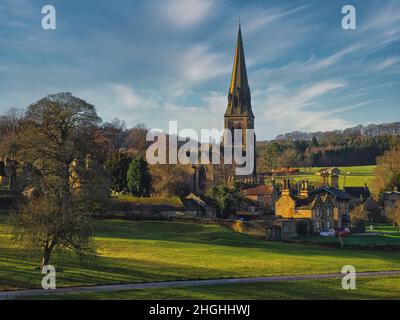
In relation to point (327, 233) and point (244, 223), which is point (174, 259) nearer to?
point (244, 223)

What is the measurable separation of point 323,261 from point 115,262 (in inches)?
559

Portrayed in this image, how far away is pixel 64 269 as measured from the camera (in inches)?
1045

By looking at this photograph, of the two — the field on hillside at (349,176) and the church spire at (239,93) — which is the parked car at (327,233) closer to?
the field on hillside at (349,176)

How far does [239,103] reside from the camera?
365ft

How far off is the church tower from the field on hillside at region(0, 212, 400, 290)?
214ft

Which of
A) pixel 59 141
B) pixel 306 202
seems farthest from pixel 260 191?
pixel 59 141

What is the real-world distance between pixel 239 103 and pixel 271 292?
298 ft

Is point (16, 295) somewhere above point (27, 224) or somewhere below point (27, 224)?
below

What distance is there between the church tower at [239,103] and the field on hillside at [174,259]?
65091mm

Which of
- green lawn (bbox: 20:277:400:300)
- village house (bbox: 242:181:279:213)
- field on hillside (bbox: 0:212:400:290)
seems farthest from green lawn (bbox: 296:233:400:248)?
green lawn (bbox: 20:277:400:300)

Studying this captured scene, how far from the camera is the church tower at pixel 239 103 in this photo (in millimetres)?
110500

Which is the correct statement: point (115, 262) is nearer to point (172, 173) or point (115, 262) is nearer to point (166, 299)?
point (166, 299)

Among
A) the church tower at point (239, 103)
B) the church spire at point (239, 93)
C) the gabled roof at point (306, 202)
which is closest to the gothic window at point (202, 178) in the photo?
the gabled roof at point (306, 202)
